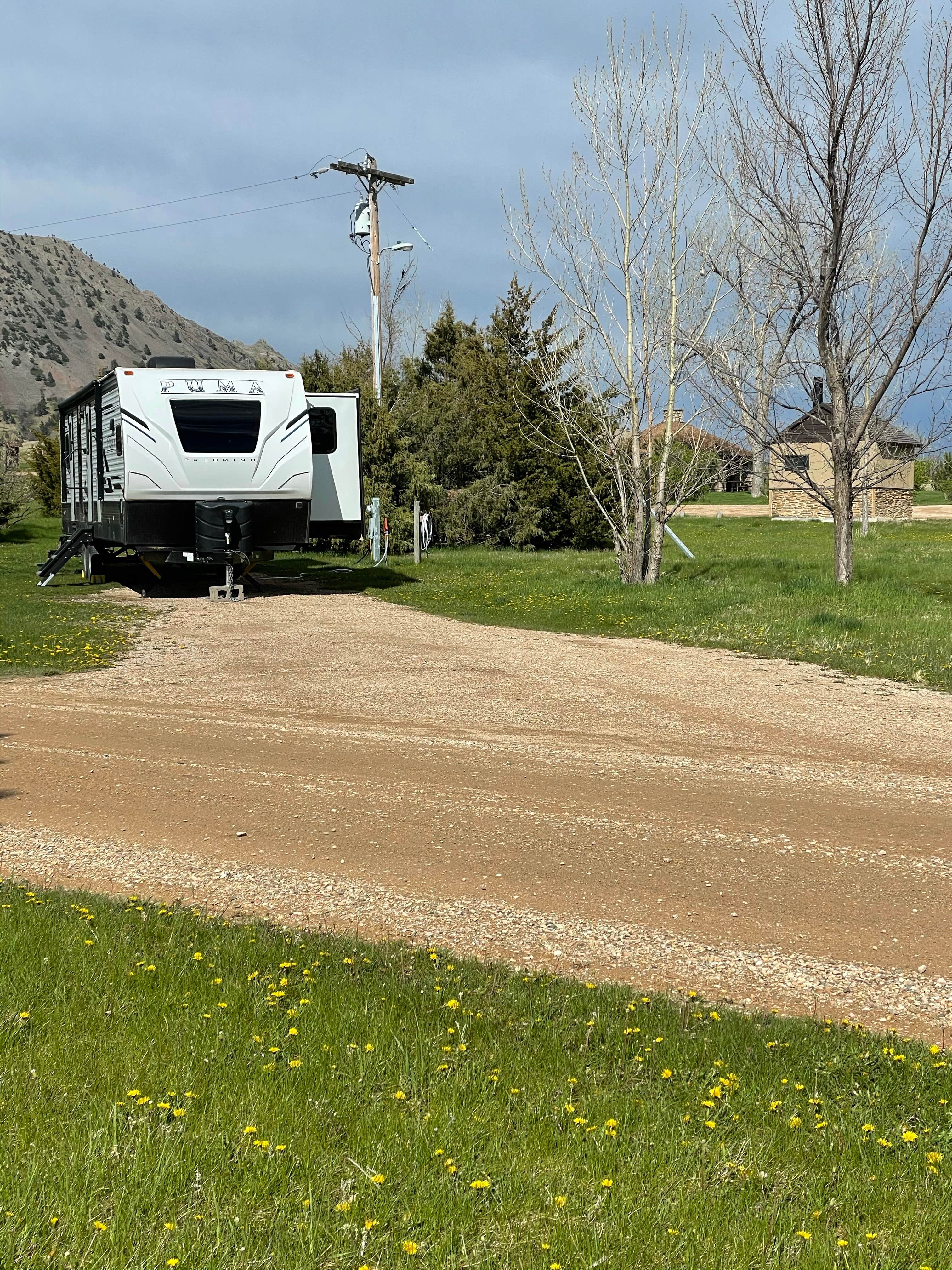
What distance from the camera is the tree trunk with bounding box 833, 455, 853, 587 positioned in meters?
17.7

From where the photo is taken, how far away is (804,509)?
1919 inches

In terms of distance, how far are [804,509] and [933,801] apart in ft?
142

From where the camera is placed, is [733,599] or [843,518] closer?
[733,599]

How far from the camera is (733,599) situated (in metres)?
16.9

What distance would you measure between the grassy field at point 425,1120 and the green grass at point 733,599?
8.29 m

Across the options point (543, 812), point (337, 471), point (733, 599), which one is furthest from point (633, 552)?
point (543, 812)

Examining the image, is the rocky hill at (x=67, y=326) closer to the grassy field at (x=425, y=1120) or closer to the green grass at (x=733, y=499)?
the green grass at (x=733, y=499)

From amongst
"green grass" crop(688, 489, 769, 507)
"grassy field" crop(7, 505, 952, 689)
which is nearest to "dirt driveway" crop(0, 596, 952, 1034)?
"grassy field" crop(7, 505, 952, 689)

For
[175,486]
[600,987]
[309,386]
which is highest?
[309,386]

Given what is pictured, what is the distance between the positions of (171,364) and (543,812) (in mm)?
14177

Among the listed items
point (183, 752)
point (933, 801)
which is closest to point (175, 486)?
point (183, 752)

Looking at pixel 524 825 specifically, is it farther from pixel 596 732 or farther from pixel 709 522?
pixel 709 522

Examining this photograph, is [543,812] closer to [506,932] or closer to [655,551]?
[506,932]

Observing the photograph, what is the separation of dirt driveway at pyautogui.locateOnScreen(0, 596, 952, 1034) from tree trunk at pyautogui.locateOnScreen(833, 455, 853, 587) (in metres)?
6.39
